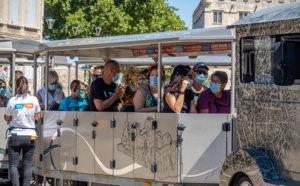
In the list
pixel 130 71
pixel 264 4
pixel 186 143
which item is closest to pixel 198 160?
pixel 186 143

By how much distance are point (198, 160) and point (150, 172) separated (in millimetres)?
836

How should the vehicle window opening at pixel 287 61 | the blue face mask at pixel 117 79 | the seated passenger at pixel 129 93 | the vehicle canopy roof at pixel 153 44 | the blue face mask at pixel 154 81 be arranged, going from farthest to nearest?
the seated passenger at pixel 129 93 → the blue face mask at pixel 117 79 → the blue face mask at pixel 154 81 → the vehicle canopy roof at pixel 153 44 → the vehicle window opening at pixel 287 61

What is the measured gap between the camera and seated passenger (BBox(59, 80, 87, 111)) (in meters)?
13.7

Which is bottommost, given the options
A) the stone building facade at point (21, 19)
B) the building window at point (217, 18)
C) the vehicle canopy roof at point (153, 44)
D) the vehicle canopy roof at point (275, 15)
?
the vehicle canopy roof at point (153, 44)

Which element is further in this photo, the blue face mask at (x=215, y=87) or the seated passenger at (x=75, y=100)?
the seated passenger at (x=75, y=100)

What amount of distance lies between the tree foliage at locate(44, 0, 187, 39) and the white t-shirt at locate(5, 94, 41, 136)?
44.7m

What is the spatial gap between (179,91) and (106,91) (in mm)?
1933

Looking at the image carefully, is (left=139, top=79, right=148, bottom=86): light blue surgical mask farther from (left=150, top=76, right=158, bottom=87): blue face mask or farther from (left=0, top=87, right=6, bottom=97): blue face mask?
(left=0, top=87, right=6, bottom=97): blue face mask

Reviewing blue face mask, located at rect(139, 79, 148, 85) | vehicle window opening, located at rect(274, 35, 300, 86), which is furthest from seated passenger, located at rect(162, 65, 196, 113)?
vehicle window opening, located at rect(274, 35, 300, 86)

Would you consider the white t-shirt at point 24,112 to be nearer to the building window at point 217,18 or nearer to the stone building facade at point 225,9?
the stone building facade at point 225,9

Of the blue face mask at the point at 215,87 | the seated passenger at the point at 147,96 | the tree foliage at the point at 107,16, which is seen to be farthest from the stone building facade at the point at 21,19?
the blue face mask at the point at 215,87

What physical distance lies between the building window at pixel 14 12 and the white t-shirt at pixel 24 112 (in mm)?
36537

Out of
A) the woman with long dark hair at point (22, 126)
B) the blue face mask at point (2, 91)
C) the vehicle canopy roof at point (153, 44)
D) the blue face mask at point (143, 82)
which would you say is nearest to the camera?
the vehicle canopy roof at point (153, 44)

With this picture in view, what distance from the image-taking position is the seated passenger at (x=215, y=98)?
11219mm
